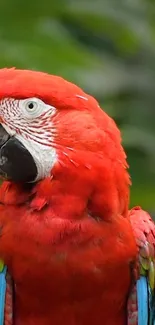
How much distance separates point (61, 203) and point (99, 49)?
1372 millimetres

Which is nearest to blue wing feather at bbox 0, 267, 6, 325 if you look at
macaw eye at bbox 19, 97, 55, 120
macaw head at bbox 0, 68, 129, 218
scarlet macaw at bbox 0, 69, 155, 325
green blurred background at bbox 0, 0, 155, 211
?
scarlet macaw at bbox 0, 69, 155, 325

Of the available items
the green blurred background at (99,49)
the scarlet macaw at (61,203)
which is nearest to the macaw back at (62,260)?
the scarlet macaw at (61,203)

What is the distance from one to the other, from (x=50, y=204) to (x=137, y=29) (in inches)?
42.7

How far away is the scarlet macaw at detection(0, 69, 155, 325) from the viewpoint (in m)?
2.00

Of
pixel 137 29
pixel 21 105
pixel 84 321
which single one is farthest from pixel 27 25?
pixel 84 321

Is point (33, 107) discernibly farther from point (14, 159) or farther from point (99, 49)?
point (99, 49)

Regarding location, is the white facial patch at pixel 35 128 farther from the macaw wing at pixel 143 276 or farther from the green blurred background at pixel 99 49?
the green blurred background at pixel 99 49

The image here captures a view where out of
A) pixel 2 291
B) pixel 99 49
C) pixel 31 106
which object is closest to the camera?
pixel 31 106

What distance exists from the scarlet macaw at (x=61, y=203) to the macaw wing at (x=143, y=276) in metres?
0.03

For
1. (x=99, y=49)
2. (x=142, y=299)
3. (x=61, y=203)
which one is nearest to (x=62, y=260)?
(x=61, y=203)

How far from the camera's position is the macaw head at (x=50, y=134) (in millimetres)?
1977

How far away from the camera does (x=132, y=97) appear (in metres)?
3.44

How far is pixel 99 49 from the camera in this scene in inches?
131

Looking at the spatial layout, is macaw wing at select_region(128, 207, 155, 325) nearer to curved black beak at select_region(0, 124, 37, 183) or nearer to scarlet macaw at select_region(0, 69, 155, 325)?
scarlet macaw at select_region(0, 69, 155, 325)
